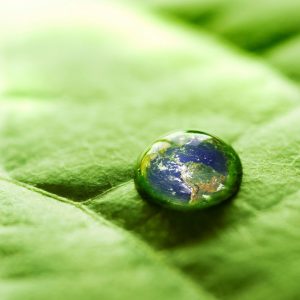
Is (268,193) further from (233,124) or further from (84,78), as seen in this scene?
(84,78)

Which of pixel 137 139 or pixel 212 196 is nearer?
pixel 212 196

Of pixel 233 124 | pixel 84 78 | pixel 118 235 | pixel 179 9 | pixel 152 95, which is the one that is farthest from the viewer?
pixel 179 9

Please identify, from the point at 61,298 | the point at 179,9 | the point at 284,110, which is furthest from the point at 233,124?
the point at 179,9

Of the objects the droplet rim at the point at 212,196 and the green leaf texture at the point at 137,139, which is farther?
the droplet rim at the point at 212,196

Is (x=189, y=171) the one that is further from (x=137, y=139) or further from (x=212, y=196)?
(x=137, y=139)

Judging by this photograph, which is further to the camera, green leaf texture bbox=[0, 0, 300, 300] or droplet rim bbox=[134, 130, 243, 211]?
droplet rim bbox=[134, 130, 243, 211]

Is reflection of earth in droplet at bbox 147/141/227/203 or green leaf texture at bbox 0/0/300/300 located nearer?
green leaf texture at bbox 0/0/300/300

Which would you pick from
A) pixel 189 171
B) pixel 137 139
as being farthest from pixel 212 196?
pixel 137 139

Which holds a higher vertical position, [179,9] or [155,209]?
[179,9]
